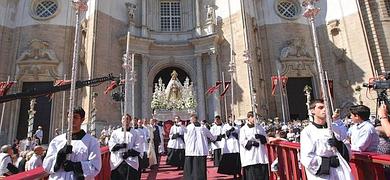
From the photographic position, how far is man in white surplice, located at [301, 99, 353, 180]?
11.7 ft

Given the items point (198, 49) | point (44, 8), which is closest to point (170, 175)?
point (198, 49)

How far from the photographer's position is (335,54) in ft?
77.2

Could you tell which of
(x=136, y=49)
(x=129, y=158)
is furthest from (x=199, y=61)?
(x=129, y=158)

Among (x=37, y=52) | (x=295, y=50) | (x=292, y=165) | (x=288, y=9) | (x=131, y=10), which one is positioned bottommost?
(x=292, y=165)

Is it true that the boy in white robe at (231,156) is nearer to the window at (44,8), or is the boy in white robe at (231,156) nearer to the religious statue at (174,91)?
the religious statue at (174,91)

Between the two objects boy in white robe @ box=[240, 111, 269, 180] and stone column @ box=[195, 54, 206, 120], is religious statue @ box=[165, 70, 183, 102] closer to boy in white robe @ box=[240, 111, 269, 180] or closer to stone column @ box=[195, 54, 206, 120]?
stone column @ box=[195, 54, 206, 120]

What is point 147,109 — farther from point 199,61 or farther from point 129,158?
point 129,158

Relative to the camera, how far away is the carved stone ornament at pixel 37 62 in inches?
845

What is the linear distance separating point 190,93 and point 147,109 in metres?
3.66

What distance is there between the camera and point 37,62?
21.5 metres

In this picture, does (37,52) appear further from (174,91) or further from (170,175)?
(170,175)

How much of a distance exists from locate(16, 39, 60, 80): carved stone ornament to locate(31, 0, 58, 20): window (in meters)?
2.62

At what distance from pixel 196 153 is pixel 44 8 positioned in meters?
21.4

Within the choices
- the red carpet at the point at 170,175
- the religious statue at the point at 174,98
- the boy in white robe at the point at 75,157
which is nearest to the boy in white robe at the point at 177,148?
the red carpet at the point at 170,175
